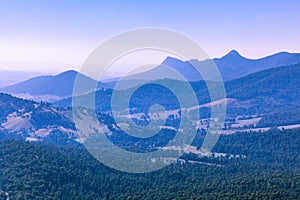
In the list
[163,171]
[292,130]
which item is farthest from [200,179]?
[292,130]

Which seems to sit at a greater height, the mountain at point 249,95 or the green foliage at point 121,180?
the mountain at point 249,95

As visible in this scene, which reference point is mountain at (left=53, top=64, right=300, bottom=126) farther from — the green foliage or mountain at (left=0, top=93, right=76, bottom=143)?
the green foliage

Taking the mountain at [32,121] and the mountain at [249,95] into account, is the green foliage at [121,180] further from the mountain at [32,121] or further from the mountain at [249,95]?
the mountain at [249,95]

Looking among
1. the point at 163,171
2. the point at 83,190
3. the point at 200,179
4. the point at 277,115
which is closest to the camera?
the point at 83,190

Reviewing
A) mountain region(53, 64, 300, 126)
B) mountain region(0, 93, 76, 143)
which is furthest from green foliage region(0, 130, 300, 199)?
mountain region(53, 64, 300, 126)

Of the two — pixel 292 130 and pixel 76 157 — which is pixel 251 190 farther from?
pixel 292 130

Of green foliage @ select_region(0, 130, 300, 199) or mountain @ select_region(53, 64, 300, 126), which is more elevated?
mountain @ select_region(53, 64, 300, 126)

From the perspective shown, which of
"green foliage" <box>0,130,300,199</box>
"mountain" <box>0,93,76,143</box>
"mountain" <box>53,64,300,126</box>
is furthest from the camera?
"mountain" <box>53,64,300,126</box>

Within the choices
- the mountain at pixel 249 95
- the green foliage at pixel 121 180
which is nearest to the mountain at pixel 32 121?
the mountain at pixel 249 95
